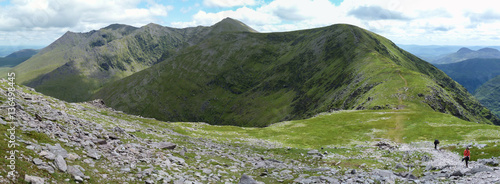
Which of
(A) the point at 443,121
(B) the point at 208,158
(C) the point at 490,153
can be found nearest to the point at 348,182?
(B) the point at 208,158

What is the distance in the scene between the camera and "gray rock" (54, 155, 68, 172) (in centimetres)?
1537

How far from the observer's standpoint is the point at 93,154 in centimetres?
1938

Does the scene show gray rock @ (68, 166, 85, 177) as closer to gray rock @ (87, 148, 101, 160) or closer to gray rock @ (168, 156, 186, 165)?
gray rock @ (87, 148, 101, 160)

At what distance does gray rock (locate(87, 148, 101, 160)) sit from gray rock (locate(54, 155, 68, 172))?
115 inches

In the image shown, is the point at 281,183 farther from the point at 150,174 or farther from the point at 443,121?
the point at 443,121

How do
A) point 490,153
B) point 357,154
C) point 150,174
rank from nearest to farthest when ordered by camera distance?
point 150,174, point 490,153, point 357,154

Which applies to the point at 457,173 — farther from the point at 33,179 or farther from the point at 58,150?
the point at 58,150

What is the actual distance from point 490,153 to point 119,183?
134 ft

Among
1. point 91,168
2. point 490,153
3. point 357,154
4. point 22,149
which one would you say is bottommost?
point 357,154

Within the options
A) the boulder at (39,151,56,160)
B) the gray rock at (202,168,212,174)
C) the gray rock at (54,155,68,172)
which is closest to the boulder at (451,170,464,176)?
the gray rock at (202,168,212,174)

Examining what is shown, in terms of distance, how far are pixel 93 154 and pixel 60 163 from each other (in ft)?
12.2

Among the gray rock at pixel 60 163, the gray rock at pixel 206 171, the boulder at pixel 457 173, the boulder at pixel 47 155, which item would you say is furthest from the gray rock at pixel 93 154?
the boulder at pixel 457 173

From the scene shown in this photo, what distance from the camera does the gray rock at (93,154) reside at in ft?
62.5

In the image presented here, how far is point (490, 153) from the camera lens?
3045 centimetres
